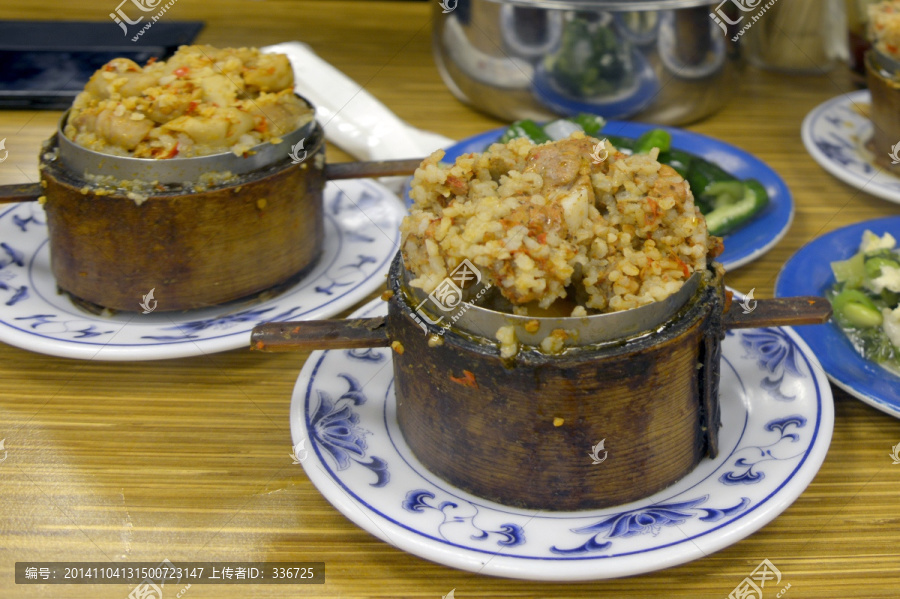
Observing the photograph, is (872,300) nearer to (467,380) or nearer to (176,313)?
(467,380)

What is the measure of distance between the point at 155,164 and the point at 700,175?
65.7 inches

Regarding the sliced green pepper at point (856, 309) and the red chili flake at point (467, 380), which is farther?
the sliced green pepper at point (856, 309)

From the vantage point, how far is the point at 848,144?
3012mm

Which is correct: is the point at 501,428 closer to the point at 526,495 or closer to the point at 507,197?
the point at 526,495

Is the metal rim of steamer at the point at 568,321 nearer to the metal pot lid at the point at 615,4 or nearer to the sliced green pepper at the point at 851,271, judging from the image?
the sliced green pepper at the point at 851,271

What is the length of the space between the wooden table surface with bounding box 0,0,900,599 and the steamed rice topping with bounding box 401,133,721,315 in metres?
0.53

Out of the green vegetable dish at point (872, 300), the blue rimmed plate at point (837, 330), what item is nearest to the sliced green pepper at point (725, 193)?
the blue rimmed plate at point (837, 330)

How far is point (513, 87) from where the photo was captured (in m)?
3.20

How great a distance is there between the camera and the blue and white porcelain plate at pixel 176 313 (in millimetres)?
1963

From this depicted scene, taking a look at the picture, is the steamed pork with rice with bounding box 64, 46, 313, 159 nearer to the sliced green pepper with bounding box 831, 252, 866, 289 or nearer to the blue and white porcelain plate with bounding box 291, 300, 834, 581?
the blue and white porcelain plate with bounding box 291, 300, 834, 581

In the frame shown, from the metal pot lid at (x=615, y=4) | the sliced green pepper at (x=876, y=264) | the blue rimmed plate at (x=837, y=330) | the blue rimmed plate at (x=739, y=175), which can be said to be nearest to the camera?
the blue rimmed plate at (x=837, y=330)

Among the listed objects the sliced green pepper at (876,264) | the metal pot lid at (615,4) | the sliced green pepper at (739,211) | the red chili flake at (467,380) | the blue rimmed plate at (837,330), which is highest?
the metal pot lid at (615,4)

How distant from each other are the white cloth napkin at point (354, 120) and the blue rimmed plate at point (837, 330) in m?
1.27

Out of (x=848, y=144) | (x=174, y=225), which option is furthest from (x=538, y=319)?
(x=848, y=144)
